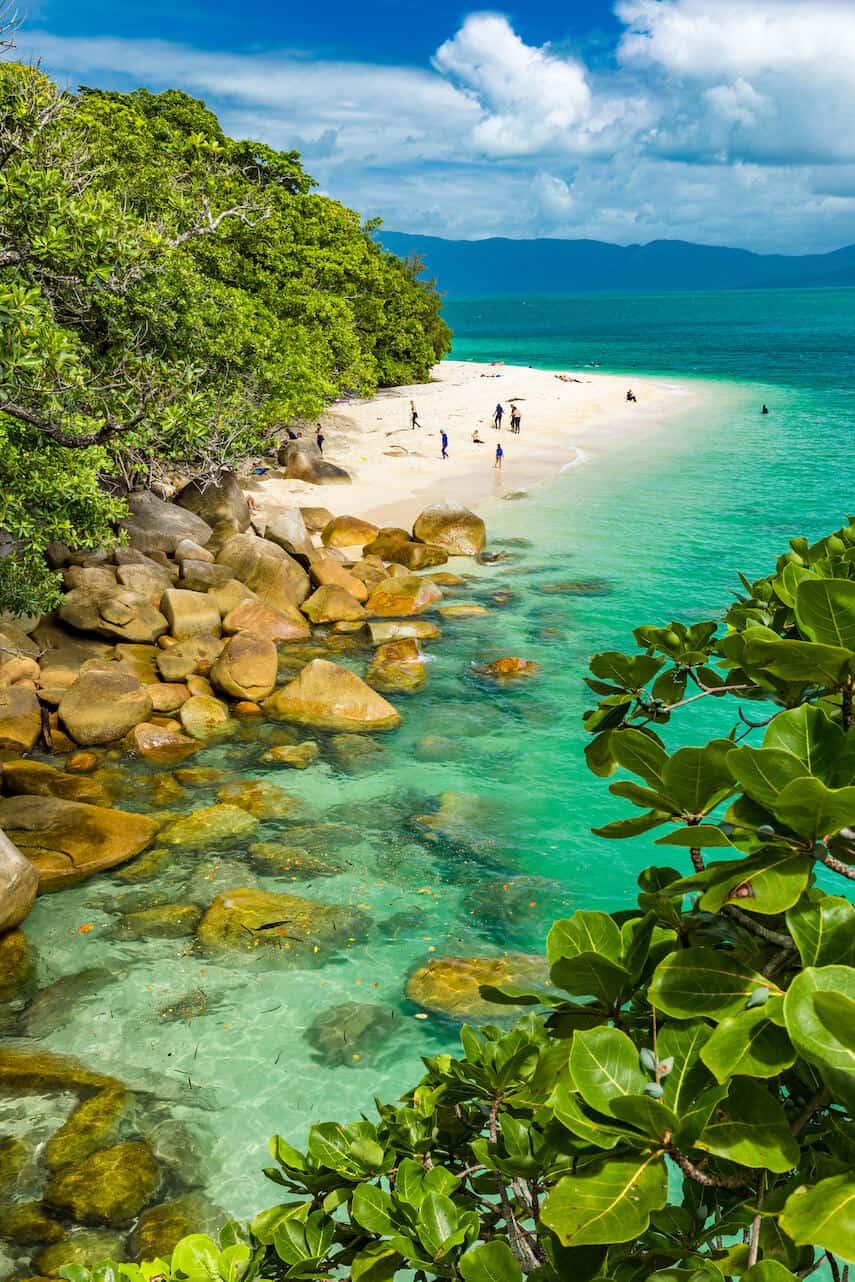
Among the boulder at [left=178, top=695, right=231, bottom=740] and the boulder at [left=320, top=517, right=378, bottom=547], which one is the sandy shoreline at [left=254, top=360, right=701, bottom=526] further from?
the boulder at [left=178, top=695, right=231, bottom=740]

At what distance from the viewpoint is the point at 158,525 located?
71.2ft

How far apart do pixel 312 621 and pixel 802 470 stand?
27618 millimetres

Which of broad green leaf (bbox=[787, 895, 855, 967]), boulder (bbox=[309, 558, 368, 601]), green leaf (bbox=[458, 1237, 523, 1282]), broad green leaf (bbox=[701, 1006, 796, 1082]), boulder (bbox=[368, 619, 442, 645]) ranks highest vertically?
broad green leaf (bbox=[787, 895, 855, 967])

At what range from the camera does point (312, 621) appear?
20438mm

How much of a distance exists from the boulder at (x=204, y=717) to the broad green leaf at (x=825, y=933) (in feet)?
46.0

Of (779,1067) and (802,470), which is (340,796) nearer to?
(779,1067)

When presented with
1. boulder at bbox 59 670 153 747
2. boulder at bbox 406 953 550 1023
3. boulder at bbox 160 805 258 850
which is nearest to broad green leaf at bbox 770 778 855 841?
boulder at bbox 406 953 550 1023

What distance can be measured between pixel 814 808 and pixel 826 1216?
61 cm

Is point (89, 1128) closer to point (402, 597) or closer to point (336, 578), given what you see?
point (402, 597)

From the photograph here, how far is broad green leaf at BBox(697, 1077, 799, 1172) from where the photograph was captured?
5.03 feet

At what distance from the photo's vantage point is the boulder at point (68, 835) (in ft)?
36.0

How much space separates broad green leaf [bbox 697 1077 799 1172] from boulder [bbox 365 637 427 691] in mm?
15488

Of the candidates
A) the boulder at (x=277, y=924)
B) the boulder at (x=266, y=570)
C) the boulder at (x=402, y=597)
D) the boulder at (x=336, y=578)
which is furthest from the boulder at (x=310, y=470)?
the boulder at (x=277, y=924)

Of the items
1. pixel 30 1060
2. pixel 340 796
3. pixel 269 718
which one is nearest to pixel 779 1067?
pixel 30 1060
